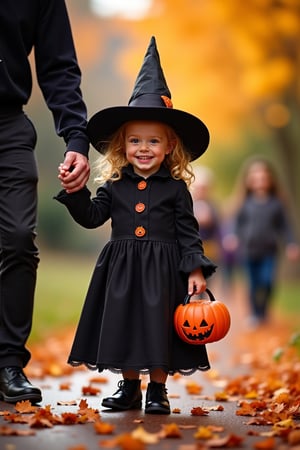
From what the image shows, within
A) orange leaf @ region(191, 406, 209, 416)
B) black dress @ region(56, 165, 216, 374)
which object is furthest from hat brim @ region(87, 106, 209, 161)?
orange leaf @ region(191, 406, 209, 416)

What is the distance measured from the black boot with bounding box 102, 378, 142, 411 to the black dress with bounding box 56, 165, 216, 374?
0.18 m

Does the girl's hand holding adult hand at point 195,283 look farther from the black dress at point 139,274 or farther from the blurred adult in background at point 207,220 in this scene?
the blurred adult in background at point 207,220

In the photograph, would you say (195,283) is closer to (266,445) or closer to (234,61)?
(266,445)

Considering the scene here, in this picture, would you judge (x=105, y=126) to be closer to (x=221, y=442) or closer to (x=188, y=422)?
(x=188, y=422)

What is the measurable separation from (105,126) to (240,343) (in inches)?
234

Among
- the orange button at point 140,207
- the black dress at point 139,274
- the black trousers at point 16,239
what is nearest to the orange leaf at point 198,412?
the black dress at point 139,274

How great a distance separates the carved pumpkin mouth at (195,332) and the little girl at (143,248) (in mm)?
101

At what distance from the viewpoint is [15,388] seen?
16.6 ft

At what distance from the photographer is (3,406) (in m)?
4.91

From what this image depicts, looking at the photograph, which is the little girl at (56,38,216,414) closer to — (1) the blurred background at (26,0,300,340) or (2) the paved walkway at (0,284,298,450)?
(2) the paved walkway at (0,284,298,450)

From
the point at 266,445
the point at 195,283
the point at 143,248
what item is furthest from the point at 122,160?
the point at 266,445

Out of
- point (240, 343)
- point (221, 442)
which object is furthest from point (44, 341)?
point (221, 442)

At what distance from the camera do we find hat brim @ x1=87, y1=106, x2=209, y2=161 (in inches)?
203

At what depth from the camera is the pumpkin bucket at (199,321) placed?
500cm
